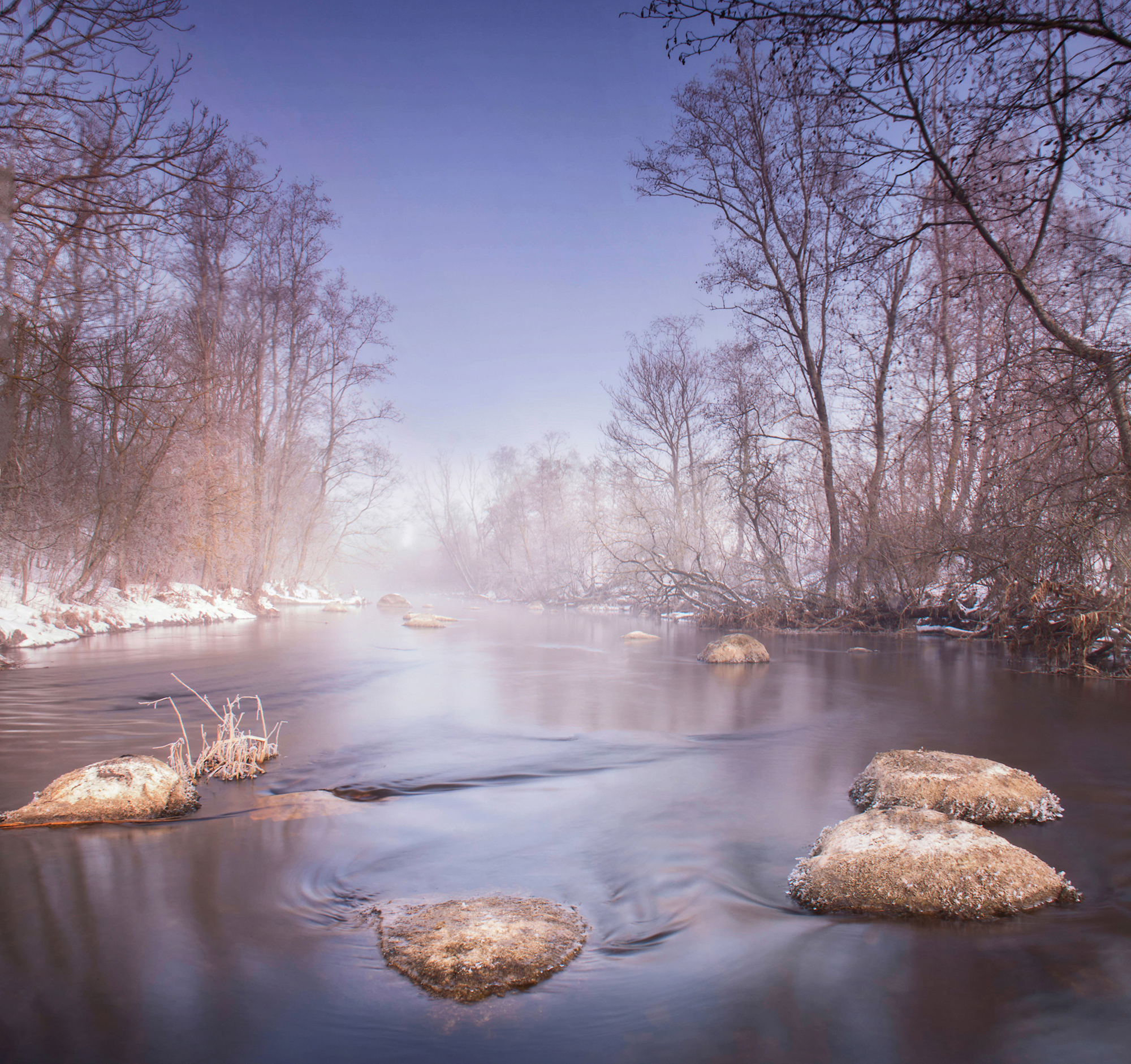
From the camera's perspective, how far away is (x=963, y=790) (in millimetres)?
4410

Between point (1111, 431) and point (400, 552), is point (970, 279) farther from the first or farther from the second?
point (400, 552)

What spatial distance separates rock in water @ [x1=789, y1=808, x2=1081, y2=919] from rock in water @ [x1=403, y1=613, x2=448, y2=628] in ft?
62.2

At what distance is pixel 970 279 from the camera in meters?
8.65

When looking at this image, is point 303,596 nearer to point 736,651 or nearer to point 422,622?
point 422,622

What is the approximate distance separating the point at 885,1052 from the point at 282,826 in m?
3.71

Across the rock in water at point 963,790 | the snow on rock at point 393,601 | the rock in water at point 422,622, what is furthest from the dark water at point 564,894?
the snow on rock at point 393,601

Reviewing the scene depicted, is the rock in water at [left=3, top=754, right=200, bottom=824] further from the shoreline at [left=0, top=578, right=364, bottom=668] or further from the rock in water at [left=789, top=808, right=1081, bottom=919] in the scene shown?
the shoreline at [left=0, top=578, right=364, bottom=668]

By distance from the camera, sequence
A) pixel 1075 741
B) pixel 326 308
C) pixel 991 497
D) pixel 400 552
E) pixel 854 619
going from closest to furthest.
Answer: pixel 1075 741
pixel 991 497
pixel 854 619
pixel 326 308
pixel 400 552

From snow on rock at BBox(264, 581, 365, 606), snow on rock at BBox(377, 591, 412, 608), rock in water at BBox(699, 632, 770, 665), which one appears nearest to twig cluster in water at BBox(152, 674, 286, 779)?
rock in water at BBox(699, 632, 770, 665)

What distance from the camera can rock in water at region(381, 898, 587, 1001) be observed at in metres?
2.68

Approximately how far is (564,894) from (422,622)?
1864 centimetres

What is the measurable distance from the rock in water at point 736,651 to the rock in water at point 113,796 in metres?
9.74

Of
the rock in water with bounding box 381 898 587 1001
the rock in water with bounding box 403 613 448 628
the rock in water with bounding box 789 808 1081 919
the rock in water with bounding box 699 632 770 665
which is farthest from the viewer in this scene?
the rock in water with bounding box 403 613 448 628

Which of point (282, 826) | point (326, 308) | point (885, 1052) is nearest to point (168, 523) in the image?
point (326, 308)
